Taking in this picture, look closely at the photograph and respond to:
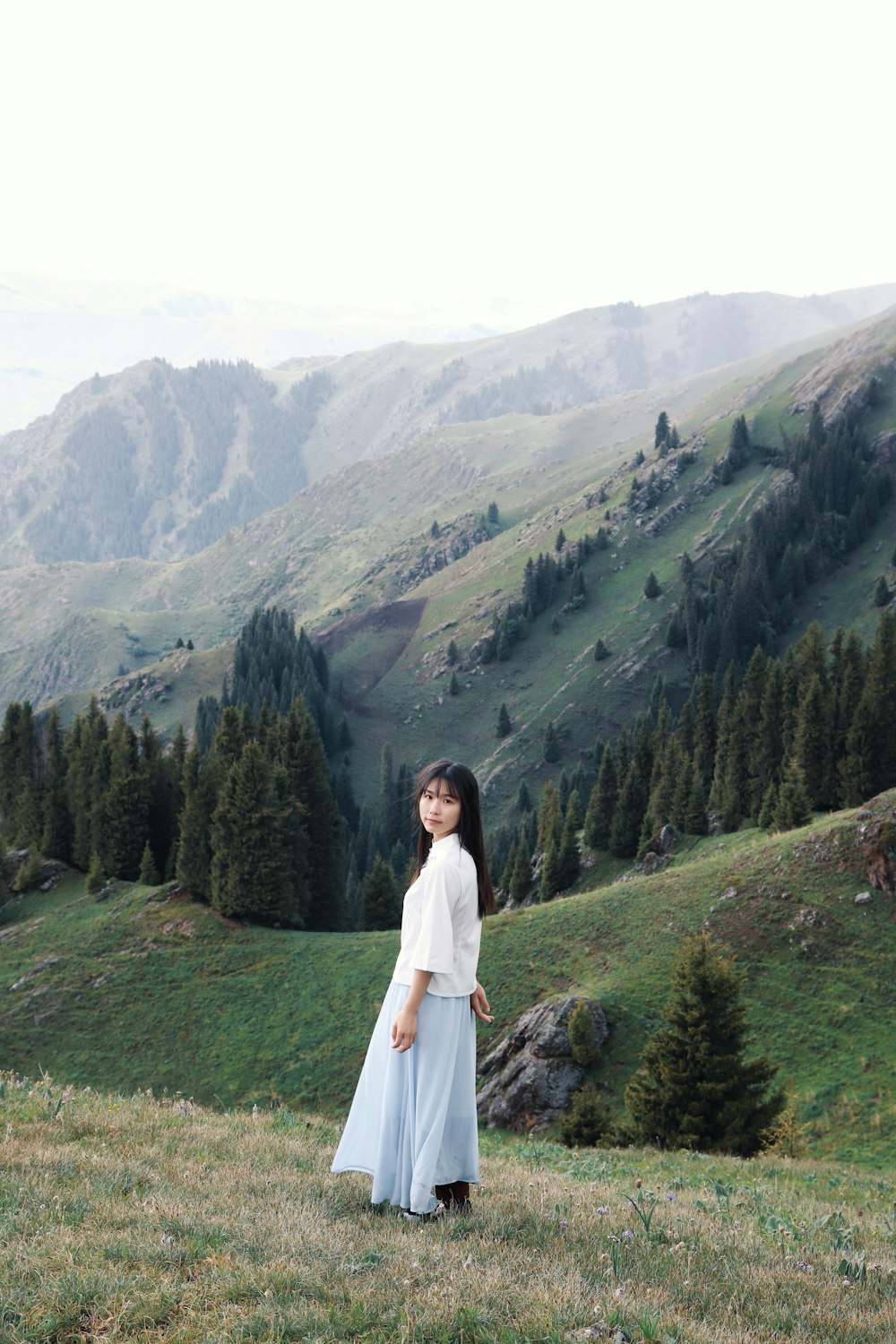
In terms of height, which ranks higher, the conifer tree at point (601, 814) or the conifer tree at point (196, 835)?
the conifer tree at point (196, 835)

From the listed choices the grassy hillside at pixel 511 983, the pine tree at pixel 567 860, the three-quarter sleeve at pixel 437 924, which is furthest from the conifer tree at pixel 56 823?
the three-quarter sleeve at pixel 437 924

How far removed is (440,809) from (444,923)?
3.90 feet

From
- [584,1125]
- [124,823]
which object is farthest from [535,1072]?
[124,823]

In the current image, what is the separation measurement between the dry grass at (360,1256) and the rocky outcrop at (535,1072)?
102 feet

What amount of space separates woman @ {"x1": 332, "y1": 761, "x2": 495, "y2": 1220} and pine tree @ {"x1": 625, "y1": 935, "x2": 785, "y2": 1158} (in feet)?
65.1

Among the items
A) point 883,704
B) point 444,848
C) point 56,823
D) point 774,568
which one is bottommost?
point 56,823

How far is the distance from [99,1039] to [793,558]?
16944 centimetres

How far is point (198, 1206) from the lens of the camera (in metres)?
8.46

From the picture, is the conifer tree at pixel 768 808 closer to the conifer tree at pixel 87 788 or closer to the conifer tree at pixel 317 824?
the conifer tree at pixel 317 824

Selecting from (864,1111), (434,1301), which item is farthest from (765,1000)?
A: (434,1301)

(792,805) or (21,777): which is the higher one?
(21,777)

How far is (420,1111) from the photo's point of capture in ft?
29.5

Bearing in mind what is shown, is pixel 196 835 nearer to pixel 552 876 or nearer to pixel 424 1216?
pixel 552 876

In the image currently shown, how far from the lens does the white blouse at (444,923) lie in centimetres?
903
